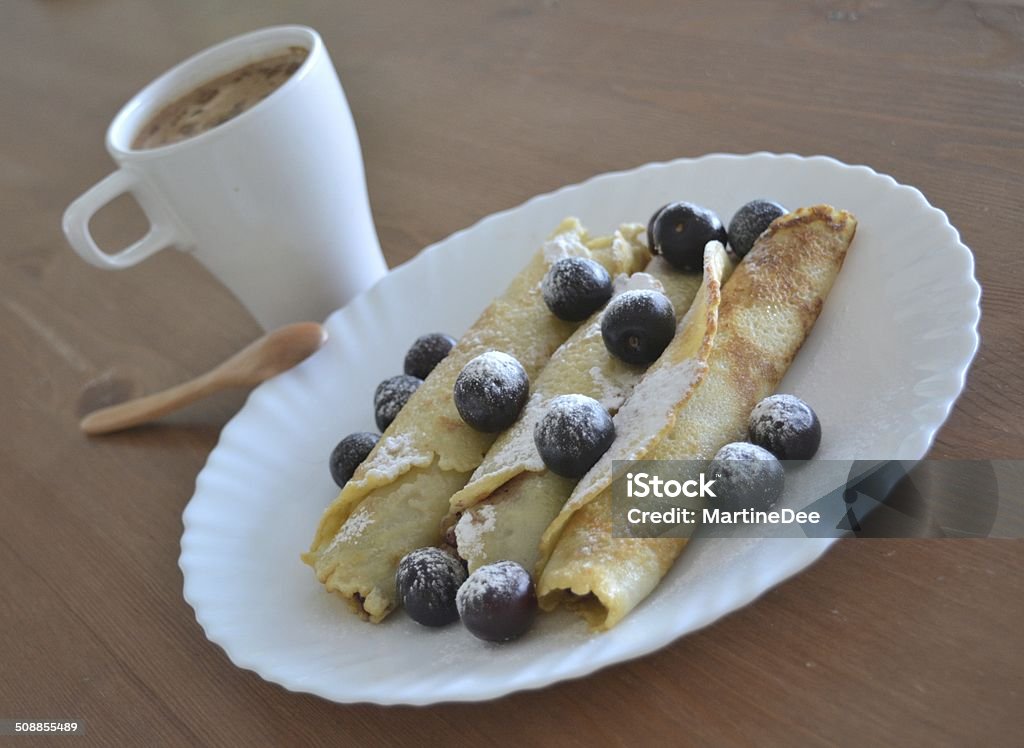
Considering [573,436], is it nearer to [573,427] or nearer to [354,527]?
[573,427]

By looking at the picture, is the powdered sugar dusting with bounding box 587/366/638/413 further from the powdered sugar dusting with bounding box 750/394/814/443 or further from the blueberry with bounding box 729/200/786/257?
the blueberry with bounding box 729/200/786/257

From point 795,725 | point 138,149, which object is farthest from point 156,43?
point 795,725

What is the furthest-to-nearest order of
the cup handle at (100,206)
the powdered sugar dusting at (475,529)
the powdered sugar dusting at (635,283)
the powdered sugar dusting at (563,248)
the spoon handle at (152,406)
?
the spoon handle at (152,406)
the cup handle at (100,206)
the powdered sugar dusting at (563,248)
the powdered sugar dusting at (635,283)
the powdered sugar dusting at (475,529)

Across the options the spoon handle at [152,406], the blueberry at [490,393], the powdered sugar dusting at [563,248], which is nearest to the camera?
the blueberry at [490,393]

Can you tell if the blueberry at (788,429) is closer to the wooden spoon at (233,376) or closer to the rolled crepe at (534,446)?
the rolled crepe at (534,446)

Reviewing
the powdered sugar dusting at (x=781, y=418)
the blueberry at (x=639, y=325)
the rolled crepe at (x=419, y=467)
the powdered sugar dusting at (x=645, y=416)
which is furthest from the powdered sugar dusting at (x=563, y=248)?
the powdered sugar dusting at (x=781, y=418)

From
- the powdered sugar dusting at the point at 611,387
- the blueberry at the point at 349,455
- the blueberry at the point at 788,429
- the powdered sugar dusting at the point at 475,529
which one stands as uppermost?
the blueberry at the point at 788,429

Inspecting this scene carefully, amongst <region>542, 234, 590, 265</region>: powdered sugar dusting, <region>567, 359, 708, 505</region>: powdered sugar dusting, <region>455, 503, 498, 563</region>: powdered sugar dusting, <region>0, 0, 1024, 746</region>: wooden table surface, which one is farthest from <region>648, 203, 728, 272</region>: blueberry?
<region>455, 503, 498, 563</region>: powdered sugar dusting
